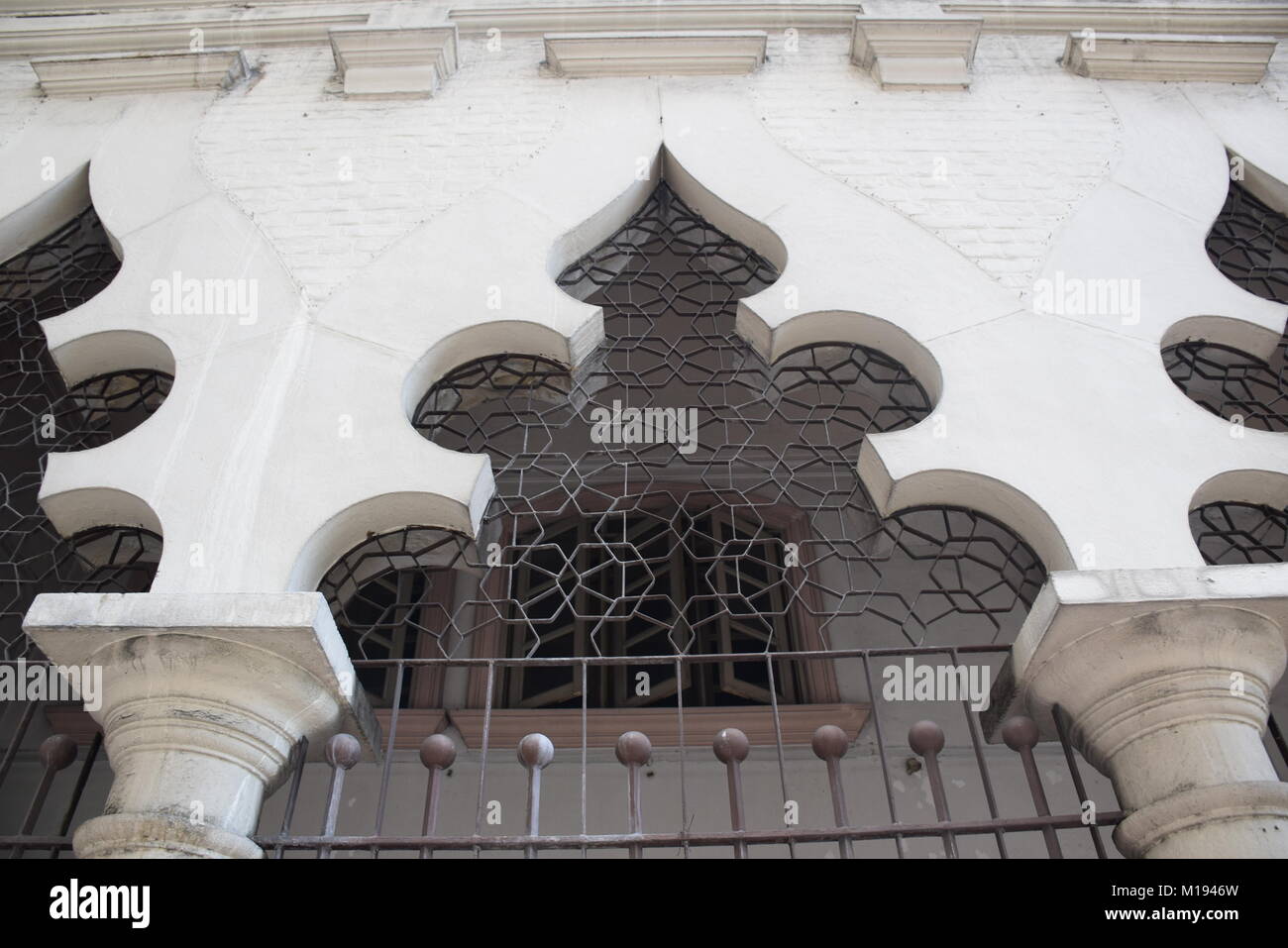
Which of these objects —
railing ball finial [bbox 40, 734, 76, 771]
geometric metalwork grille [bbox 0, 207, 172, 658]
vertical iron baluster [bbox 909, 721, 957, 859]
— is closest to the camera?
vertical iron baluster [bbox 909, 721, 957, 859]

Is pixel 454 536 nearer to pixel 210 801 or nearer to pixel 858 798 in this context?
pixel 210 801

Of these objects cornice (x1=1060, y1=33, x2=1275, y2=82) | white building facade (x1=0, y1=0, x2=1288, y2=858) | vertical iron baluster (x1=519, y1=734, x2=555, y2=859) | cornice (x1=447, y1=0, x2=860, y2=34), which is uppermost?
cornice (x1=447, y1=0, x2=860, y2=34)

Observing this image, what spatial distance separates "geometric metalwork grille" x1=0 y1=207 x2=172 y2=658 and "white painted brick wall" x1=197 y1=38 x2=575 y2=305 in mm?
525

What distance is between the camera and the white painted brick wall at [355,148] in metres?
3.34

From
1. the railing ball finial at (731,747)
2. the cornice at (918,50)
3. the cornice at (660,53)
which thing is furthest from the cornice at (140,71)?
the railing ball finial at (731,747)

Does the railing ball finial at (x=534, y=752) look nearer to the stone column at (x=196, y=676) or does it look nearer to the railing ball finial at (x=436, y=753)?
the railing ball finial at (x=436, y=753)

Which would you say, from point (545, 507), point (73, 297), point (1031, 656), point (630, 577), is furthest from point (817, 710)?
point (73, 297)

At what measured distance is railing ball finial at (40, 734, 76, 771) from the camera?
8.38 feet

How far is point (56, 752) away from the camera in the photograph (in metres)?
2.57

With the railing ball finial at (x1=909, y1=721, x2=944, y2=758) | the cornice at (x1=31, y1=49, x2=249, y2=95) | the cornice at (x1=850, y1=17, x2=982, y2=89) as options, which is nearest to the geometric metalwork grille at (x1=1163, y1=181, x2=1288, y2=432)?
the cornice at (x1=850, y1=17, x2=982, y2=89)

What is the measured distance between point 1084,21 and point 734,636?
2778mm

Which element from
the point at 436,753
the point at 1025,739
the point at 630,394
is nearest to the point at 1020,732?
the point at 1025,739

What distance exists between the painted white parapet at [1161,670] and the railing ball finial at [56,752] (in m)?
2.20

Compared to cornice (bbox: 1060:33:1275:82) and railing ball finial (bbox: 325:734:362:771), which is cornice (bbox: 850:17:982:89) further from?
railing ball finial (bbox: 325:734:362:771)
